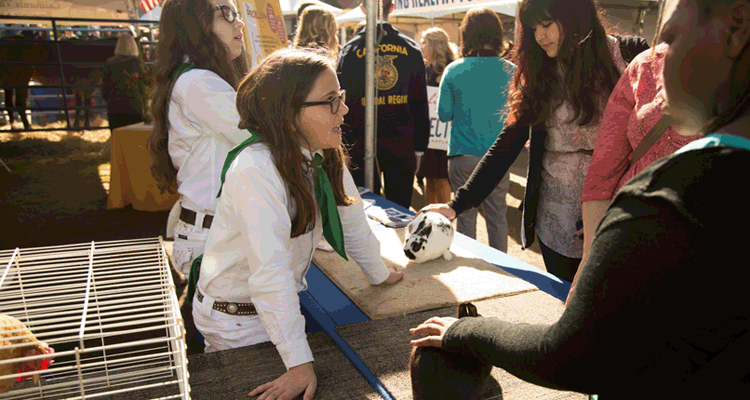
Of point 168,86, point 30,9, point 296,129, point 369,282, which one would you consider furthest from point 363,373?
point 30,9

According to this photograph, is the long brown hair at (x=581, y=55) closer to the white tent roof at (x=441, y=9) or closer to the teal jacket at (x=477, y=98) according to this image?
the teal jacket at (x=477, y=98)

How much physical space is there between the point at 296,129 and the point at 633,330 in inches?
38.0

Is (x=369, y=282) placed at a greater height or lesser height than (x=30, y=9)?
lesser

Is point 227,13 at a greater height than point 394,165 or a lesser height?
greater

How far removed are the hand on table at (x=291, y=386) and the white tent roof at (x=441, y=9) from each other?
22.7ft

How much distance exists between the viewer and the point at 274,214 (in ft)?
3.76

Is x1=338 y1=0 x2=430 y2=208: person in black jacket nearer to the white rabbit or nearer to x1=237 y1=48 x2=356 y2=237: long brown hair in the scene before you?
the white rabbit

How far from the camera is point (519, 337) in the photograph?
648 millimetres

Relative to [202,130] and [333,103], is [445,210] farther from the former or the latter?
[202,130]

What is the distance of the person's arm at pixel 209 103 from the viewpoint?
1604 mm

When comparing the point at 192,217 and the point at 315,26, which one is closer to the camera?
the point at 192,217

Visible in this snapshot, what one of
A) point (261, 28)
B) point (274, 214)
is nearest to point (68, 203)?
point (261, 28)

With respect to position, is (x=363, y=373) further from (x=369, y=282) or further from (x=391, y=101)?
(x=391, y=101)

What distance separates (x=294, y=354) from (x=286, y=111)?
60 cm
